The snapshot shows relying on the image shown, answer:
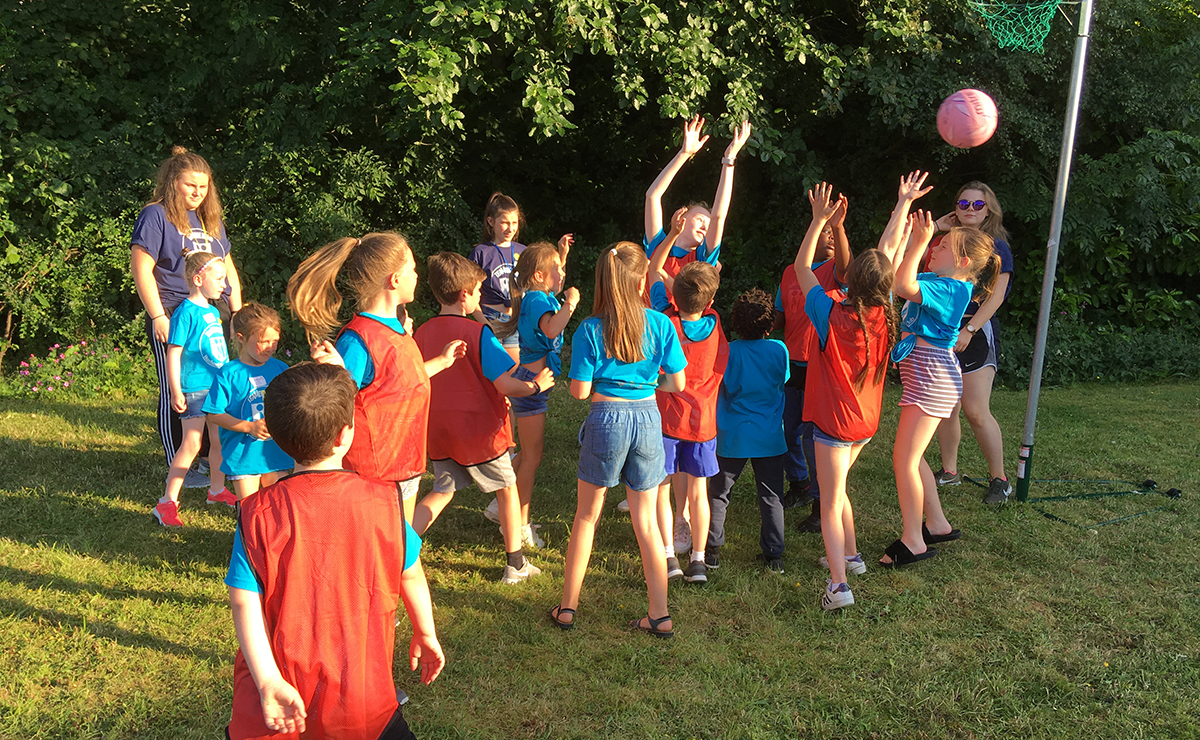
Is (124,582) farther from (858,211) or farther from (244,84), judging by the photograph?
(858,211)

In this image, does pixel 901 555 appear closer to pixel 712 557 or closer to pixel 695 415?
pixel 712 557

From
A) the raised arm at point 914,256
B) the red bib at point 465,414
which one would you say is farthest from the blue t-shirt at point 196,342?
the raised arm at point 914,256

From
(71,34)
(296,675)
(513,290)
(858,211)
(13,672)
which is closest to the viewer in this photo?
(296,675)

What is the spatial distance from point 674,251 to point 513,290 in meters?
1.16

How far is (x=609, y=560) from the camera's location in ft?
14.5

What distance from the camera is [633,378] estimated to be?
11.4 ft

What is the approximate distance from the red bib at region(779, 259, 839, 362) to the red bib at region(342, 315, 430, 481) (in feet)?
8.10

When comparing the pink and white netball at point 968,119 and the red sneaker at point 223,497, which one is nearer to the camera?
the red sneaker at point 223,497

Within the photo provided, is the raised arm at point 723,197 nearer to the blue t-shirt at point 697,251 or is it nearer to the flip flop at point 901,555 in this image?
the blue t-shirt at point 697,251

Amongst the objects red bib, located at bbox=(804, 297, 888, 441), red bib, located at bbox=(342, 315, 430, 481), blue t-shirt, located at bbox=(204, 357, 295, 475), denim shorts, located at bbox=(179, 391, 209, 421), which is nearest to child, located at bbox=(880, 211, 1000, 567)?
red bib, located at bbox=(804, 297, 888, 441)

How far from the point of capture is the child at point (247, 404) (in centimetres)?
380

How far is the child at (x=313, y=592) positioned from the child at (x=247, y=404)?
194 centimetres

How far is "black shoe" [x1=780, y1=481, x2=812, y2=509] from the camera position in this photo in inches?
207

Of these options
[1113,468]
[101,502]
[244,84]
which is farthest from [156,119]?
[1113,468]
